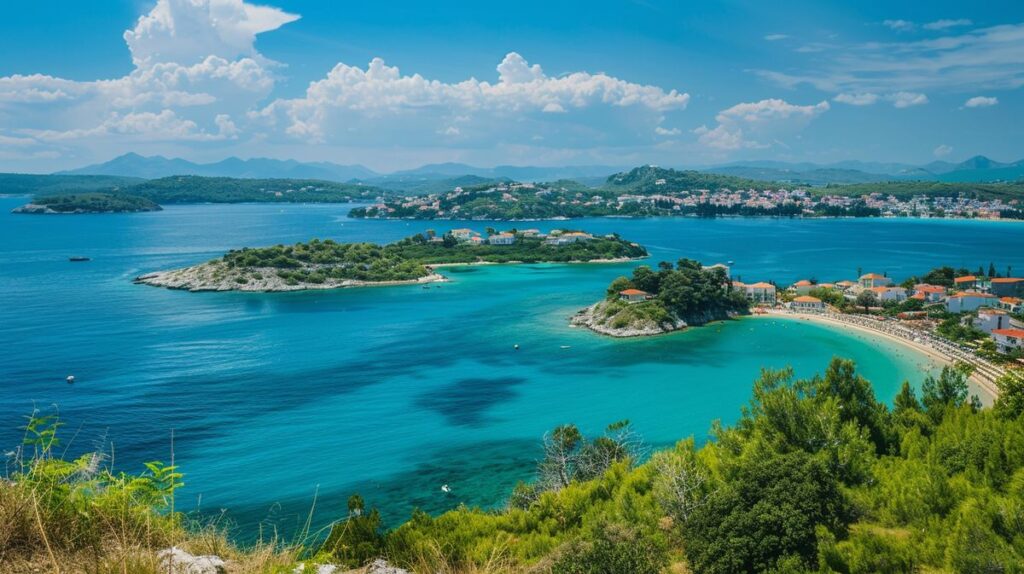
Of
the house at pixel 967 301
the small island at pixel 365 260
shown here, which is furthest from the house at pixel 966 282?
the small island at pixel 365 260

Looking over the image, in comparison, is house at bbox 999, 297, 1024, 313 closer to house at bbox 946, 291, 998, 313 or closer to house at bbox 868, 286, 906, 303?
house at bbox 946, 291, 998, 313

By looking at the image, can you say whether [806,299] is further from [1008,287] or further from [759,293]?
[1008,287]

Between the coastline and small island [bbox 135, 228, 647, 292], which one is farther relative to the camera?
small island [bbox 135, 228, 647, 292]

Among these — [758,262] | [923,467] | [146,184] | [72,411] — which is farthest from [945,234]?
[146,184]

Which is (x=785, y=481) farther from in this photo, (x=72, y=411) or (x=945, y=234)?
(x=945, y=234)

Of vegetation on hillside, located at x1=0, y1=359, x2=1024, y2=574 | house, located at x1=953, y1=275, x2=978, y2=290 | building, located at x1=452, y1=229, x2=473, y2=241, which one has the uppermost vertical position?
building, located at x1=452, y1=229, x2=473, y2=241

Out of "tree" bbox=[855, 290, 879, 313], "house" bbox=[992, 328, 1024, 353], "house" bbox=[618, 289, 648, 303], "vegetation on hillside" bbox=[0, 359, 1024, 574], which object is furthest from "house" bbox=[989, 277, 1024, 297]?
"vegetation on hillside" bbox=[0, 359, 1024, 574]
